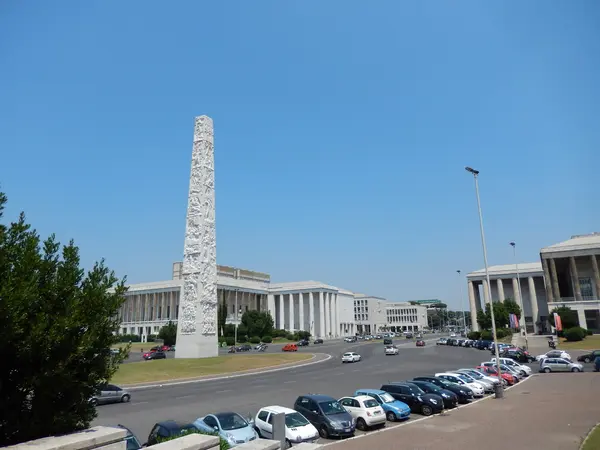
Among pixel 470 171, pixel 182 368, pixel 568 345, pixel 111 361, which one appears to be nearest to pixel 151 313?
pixel 182 368

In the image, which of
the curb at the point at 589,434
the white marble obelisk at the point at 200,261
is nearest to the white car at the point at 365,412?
the curb at the point at 589,434

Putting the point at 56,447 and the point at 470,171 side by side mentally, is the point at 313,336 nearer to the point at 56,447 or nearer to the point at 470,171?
the point at 470,171

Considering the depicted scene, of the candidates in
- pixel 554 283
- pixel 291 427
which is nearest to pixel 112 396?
pixel 291 427

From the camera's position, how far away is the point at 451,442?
604 inches

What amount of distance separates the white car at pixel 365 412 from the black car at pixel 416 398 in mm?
3619

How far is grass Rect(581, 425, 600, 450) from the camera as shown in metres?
13.3

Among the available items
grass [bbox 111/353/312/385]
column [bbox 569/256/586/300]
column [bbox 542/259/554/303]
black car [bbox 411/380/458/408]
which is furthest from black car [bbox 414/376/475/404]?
column [bbox 569/256/586/300]

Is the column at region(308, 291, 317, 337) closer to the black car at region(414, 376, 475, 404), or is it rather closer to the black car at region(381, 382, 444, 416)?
the black car at region(414, 376, 475, 404)

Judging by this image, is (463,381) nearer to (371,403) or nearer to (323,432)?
(371,403)

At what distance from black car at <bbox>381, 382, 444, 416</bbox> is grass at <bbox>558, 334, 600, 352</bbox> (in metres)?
53.9

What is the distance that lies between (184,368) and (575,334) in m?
65.1

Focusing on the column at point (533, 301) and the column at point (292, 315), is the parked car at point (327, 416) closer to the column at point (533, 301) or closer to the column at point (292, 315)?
the column at point (533, 301)

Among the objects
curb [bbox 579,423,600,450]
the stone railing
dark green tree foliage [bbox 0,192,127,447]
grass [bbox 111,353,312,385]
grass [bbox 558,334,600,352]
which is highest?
dark green tree foliage [bbox 0,192,127,447]

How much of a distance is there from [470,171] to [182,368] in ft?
114
